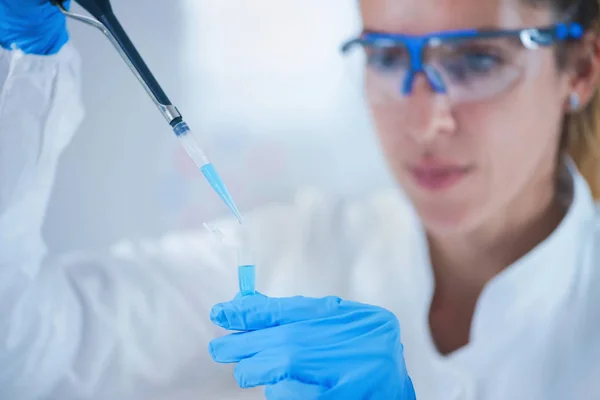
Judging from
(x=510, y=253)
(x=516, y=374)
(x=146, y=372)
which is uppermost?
(x=146, y=372)

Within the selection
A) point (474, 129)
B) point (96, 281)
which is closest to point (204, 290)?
point (96, 281)

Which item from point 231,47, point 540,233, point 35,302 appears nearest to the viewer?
point 35,302

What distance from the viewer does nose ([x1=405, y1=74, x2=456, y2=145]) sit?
1170mm

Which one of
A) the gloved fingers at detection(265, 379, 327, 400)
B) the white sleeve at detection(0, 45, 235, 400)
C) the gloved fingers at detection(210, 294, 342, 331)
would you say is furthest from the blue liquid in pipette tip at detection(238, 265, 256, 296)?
the white sleeve at detection(0, 45, 235, 400)

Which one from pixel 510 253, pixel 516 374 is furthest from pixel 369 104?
pixel 516 374

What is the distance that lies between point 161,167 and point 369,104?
510mm

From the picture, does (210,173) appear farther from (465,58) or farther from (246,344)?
(465,58)

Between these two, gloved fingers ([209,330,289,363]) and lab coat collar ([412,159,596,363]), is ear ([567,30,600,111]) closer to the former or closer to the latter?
lab coat collar ([412,159,596,363])

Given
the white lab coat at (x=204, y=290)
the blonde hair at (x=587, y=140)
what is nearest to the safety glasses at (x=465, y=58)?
the blonde hair at (x=587, y=140)

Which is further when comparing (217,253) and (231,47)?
(231,47)

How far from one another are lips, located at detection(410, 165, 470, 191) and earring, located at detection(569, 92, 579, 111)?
224mm

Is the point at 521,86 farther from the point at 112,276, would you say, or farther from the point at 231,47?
the point at 112,276

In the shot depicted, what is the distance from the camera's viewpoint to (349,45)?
1.33 meters

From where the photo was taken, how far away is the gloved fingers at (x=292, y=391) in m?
0.80
